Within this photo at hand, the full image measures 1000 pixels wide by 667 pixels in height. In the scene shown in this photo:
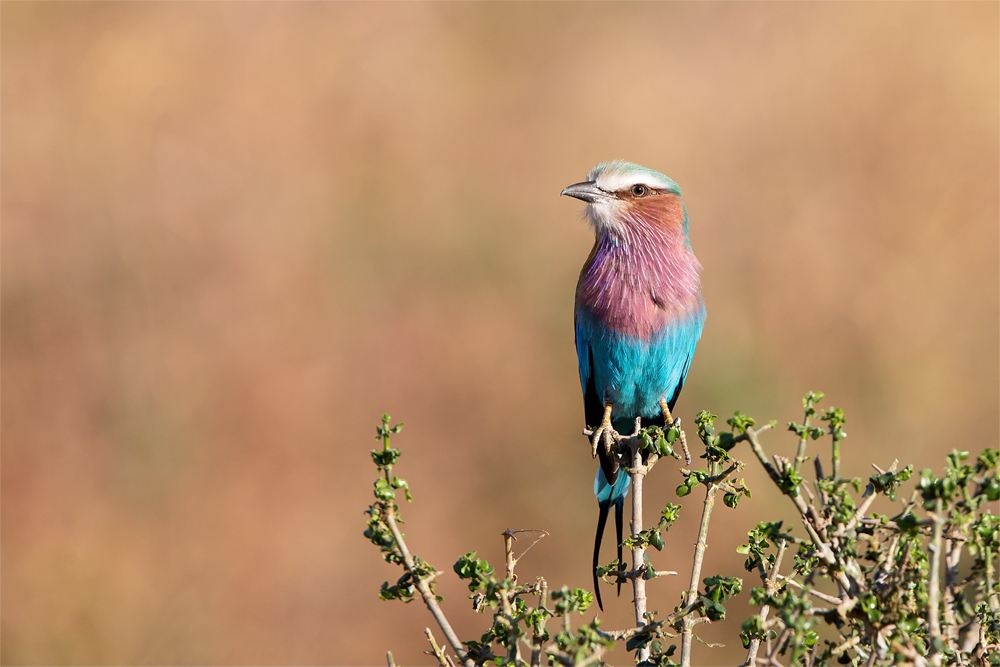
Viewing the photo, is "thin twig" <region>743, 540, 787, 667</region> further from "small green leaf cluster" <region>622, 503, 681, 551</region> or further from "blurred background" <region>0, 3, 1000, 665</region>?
"blurred background" <region>0, 3, 1000, 665</region>

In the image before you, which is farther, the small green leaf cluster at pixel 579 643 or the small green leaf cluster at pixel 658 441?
the small green leaf cluster at pixel 658 441

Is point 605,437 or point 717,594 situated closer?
point 717,594

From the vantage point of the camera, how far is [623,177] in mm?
3367

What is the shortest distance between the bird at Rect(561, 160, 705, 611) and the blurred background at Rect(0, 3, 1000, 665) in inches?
93.7

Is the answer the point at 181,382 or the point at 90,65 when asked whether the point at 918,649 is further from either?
the point at 90,65

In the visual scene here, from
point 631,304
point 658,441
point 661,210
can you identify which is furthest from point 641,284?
point 658,441

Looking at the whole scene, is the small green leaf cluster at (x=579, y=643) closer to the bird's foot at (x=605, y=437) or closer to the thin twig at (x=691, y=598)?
the thin twig at (x=691, y=598)

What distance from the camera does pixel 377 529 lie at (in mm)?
1445

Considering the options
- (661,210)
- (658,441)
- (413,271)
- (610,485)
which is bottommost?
(658,441)

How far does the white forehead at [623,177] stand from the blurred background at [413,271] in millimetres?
2718

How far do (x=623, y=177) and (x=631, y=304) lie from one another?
575mm

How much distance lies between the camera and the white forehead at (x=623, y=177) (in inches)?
132

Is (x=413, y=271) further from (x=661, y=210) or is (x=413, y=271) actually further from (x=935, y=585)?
(x=935, y=585)

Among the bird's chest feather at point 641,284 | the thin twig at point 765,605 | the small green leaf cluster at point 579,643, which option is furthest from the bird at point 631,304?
the small green leaf cluster at point 579,643
